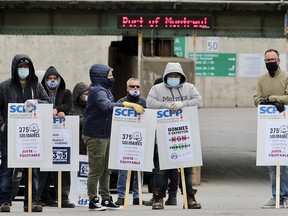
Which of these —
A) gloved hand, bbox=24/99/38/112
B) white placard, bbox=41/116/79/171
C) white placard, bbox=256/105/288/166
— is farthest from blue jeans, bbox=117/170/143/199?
gloved hand, bbox=24/99/38/112

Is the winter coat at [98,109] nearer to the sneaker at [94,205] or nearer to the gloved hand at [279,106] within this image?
the sneaker at [94,205]

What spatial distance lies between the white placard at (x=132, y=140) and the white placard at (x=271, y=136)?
1.46 metres

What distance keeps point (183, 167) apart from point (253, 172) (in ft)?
46.6

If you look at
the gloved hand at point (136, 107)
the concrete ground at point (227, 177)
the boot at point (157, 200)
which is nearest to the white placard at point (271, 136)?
the concrete ground at point (227, 177)

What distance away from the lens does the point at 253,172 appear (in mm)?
27047

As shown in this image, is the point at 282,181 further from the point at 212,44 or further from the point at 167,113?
the point at 212,44

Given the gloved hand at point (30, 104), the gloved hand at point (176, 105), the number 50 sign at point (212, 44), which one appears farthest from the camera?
the number 50 sign at point (212, 44)

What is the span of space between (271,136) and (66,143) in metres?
2.71

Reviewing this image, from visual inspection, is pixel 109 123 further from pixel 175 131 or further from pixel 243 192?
pixel 243 192

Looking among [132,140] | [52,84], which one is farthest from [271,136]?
[52,84]

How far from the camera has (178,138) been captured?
13.0 meters

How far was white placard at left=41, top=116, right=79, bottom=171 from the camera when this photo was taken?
13758 millimetres

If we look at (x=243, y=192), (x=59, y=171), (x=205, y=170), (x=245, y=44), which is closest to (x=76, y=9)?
(x=205, y=170)

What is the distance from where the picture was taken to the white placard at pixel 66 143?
13.8 metres
